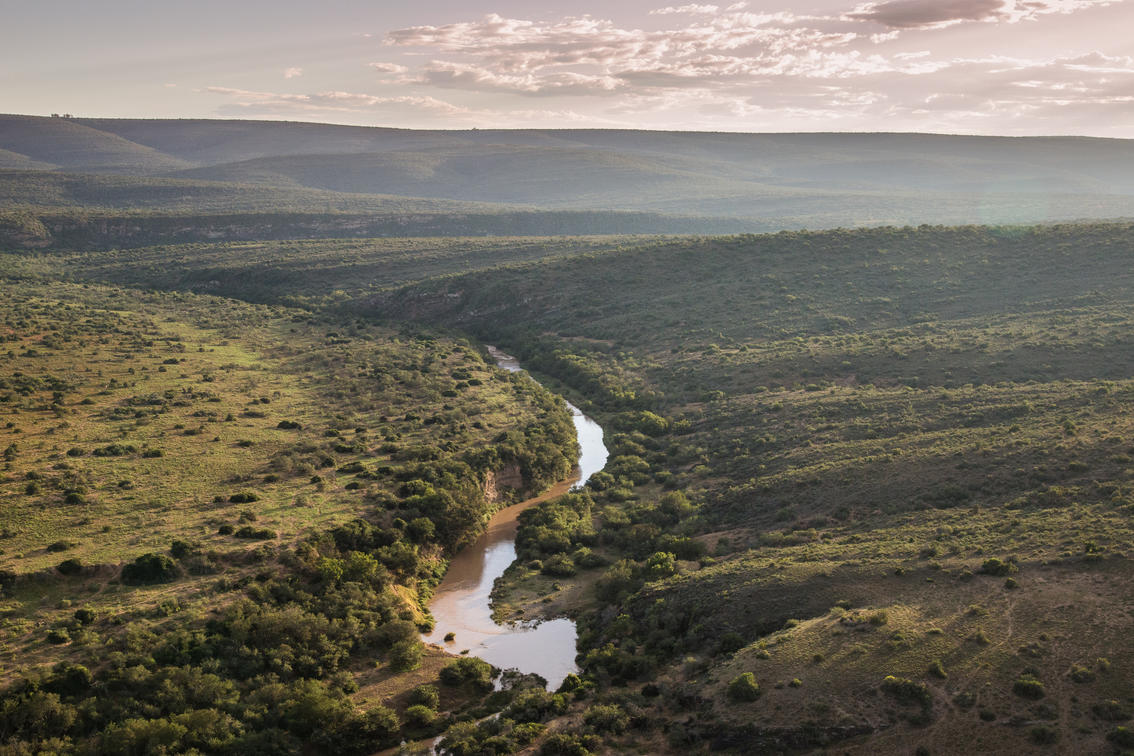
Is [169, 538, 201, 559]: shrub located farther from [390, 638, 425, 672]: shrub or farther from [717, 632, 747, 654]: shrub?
[717, 632, 747, 654]: shrub

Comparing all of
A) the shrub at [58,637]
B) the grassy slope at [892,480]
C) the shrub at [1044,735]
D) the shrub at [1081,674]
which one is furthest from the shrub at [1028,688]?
the shrub at [58,637]

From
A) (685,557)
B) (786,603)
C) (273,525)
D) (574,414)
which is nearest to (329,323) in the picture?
(574,414)

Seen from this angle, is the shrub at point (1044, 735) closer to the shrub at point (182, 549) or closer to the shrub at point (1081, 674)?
the shrub at point (1081, 674)

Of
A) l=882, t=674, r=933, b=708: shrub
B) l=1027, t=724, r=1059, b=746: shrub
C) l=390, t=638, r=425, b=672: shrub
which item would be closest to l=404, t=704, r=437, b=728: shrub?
l=390, t=638, r=425, b=672: shrub

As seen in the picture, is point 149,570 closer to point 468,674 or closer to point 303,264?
point 468,674

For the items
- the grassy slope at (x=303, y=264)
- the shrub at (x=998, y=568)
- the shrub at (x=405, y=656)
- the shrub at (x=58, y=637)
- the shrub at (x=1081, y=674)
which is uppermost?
the grassy slope at (x=303, y=264)

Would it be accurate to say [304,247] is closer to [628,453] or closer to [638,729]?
[628,453]
